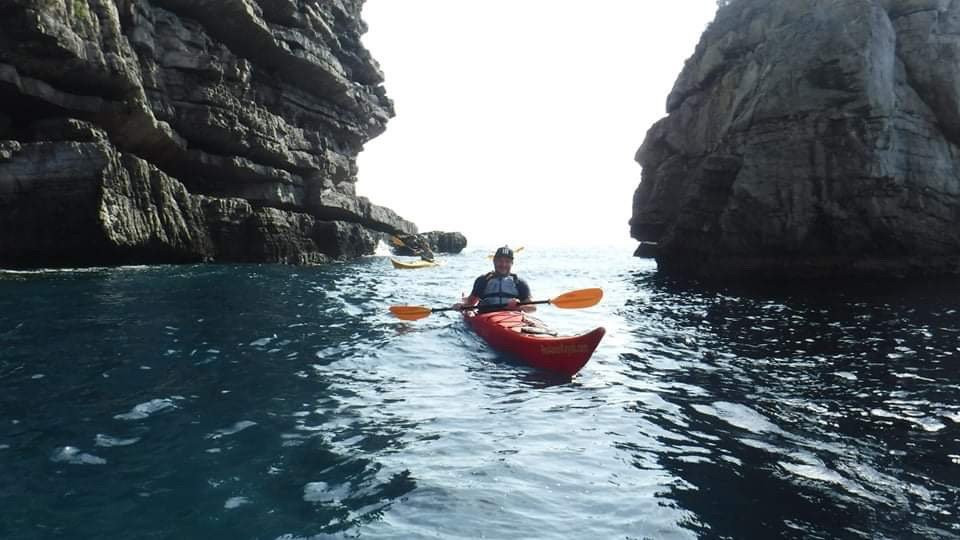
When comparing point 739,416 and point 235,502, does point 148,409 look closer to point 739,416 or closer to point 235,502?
point 235,502

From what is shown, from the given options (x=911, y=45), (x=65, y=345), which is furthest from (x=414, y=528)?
(x=911, y=45)

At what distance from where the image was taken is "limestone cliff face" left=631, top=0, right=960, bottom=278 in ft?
61.4

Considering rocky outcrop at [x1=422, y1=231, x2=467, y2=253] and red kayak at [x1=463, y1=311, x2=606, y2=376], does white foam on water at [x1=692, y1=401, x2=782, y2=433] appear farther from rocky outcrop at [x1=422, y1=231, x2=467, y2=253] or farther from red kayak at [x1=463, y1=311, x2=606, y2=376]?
rocky outcrop at [x1=422, y1=231, x2=467, y2=253]

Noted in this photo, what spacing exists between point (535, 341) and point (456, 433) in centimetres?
315

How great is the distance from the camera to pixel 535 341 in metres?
8.48

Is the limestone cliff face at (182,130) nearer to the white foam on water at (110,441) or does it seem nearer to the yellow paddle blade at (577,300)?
the yellow paddle blade at (577,300)

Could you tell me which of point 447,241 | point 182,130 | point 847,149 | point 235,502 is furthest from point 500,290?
point 447,241

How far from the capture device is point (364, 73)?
41.3m

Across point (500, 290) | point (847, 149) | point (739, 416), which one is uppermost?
point (847, 149)

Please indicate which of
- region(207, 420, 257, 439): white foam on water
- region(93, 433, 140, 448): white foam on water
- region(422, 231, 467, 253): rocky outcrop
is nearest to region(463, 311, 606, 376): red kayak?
region(207, 420, 257, 439): white foam on water

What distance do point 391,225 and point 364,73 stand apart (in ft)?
39.9

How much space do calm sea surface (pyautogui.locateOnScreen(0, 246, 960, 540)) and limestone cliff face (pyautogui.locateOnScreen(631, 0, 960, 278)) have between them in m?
9.00

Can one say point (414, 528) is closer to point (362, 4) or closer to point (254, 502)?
point (254, 502)

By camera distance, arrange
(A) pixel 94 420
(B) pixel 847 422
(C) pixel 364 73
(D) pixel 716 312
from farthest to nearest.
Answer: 1. (C) pixel 364 73
2. (D) pixel 716 312
3. (B) pixel 847 422
4. (A) pixel 94 420
